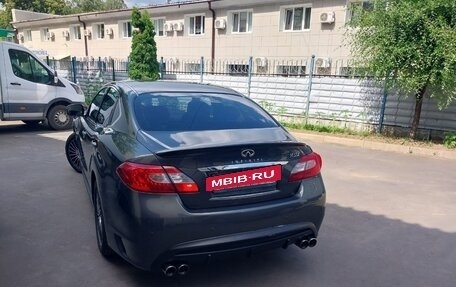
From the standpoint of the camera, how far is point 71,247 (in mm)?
3322

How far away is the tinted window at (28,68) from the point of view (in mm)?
8727

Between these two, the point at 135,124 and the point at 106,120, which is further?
the point at 106,120

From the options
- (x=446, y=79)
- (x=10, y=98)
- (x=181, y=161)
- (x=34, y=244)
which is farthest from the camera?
(x=10, y=98)

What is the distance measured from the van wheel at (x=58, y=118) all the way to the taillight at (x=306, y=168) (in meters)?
8.48

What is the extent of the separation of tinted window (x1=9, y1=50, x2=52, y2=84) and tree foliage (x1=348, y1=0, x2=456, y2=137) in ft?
25.9

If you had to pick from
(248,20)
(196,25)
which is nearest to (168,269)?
(248,20)

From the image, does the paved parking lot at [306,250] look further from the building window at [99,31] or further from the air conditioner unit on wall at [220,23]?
the building window at [99,31]

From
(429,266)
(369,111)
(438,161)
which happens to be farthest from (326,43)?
(429,266)

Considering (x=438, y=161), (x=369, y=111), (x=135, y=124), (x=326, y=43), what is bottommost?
(x=438, y=161)

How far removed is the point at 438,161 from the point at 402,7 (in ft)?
10.4

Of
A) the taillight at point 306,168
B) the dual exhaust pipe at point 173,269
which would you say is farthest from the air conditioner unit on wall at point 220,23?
the dual exhaust pipe at point 173,269

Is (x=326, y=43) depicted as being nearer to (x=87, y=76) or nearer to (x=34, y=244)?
(x=87, y=76)

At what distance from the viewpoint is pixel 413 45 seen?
7215 mm

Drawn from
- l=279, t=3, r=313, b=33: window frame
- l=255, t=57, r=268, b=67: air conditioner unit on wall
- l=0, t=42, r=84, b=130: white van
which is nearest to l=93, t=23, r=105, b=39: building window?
l=255, t=57, r=268, b=67: air conditioner unit on wall
